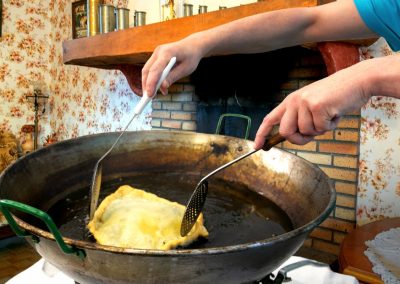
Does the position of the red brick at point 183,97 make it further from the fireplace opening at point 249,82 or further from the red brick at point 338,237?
the red brick at point 338,237

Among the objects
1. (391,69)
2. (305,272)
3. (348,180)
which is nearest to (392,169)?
(348,180)

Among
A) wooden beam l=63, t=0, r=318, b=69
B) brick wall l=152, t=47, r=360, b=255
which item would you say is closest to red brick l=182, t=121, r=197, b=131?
wooden beam l=63, t=0, r=318, b=69

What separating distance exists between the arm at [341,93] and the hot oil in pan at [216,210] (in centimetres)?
32

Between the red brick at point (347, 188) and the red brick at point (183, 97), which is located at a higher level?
the red brick at point (183, 97)

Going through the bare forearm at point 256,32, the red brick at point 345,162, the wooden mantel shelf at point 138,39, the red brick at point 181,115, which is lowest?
the red brick at point 345,162

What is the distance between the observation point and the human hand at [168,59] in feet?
2.48

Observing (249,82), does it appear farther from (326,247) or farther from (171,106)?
A: (326,247)

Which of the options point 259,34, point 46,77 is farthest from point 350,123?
point 46,77

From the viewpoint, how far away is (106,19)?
228 cm

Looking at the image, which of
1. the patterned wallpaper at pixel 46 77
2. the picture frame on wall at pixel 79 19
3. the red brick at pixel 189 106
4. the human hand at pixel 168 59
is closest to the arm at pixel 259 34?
the human hand at pixel 168 59

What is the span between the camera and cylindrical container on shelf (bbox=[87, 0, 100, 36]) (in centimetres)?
235

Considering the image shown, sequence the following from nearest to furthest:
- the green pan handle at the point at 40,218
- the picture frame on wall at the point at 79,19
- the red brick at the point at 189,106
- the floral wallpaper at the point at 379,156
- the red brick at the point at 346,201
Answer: the green pan handle at the point at 40,218 < the floral wallpaper at the point at 379,156 < the red brick at the point at 346,201 < the red brick at the point at 189,106 < the picture frame on wall at the point at 79,19

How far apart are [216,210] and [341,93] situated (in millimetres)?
467

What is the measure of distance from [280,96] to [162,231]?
1.25 m
